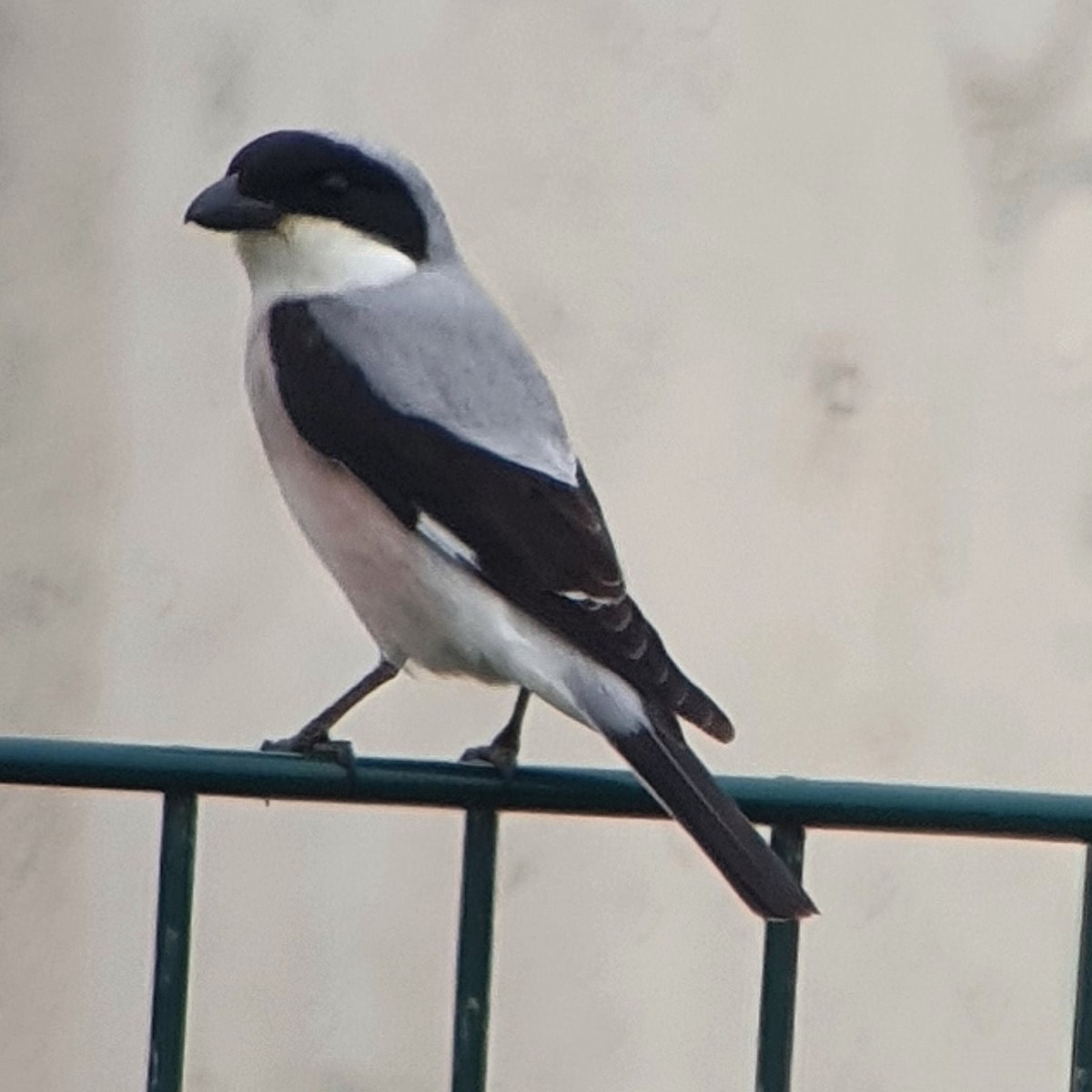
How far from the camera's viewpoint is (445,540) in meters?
2.34

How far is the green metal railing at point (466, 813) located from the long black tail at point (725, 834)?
1.6 inches

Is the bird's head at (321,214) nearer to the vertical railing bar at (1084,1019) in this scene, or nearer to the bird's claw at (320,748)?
the bird's claw at (320,748)

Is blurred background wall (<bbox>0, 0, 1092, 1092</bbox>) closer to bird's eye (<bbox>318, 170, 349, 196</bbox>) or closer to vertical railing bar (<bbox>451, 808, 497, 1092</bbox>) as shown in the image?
bird's eye (<bbox>318, 170, 349, 196</bbox>)

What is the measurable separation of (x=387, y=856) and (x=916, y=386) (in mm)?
883

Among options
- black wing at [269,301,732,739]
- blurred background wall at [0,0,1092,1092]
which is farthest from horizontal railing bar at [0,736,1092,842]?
blurred background wall at [0,0,1092,1092]

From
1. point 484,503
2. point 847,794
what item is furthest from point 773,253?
point 847,794

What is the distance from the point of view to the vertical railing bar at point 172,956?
64.8 inches

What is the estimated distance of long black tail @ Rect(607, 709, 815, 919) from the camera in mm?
1749

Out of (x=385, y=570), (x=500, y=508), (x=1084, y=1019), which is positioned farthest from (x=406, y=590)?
(x=1084, y=1019)

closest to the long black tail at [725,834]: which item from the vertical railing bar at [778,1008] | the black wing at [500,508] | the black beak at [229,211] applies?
the vertical railing bar at [778,1008]

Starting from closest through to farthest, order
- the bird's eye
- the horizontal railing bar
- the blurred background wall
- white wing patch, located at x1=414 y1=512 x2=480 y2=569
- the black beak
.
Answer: the horizontal railing bar → white wing patch, located at x1=414 y1=512 x2=480 y2=569 → the black beak → the bird's eye → the blurred background wall

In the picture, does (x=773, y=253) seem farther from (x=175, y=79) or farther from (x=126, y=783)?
(x=126, y=783)

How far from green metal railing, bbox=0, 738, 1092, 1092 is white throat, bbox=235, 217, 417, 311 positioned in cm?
100

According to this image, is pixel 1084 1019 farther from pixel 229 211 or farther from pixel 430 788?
pixel 229 211
